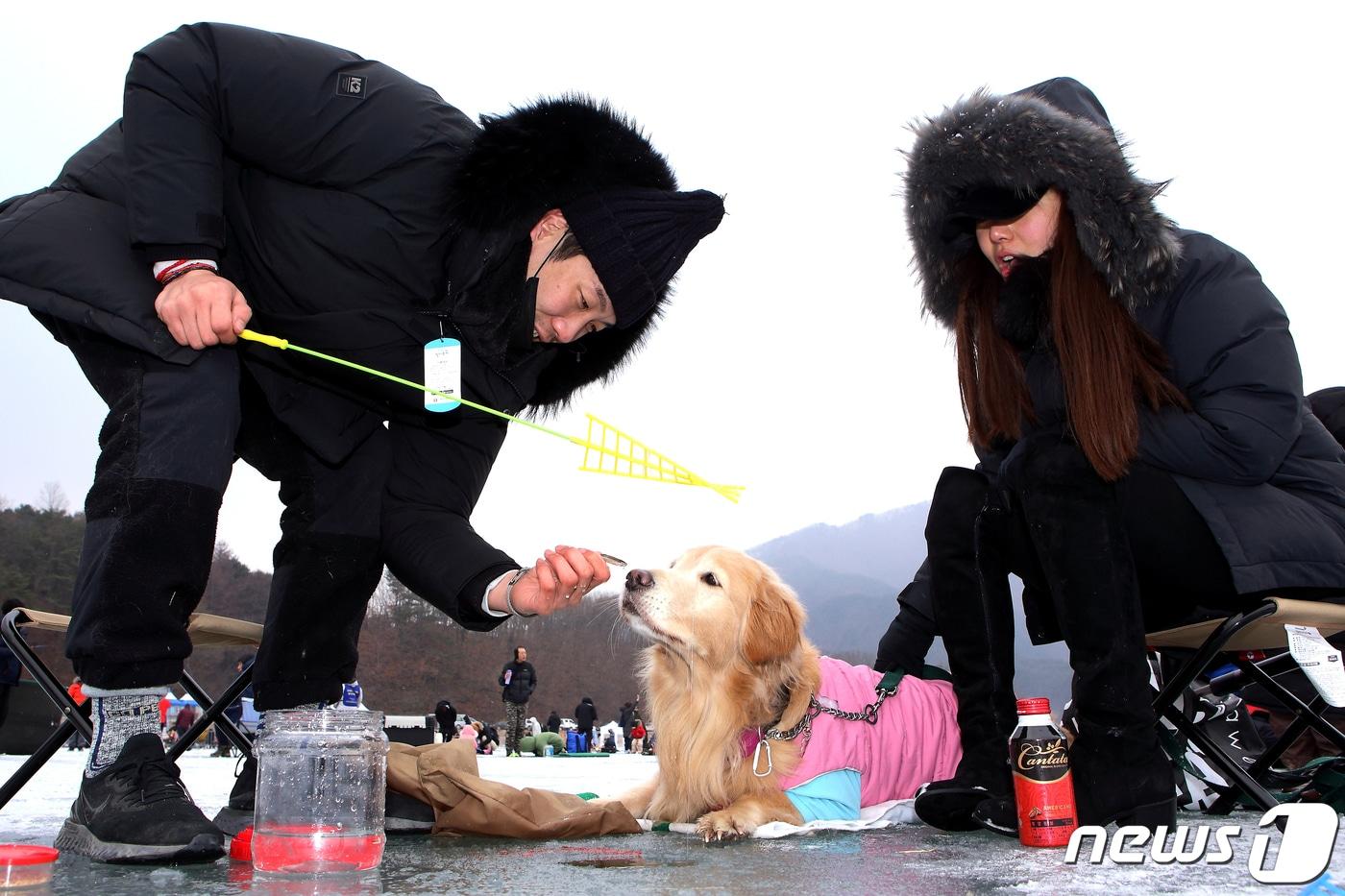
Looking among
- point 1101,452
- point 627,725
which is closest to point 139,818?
point 1101,452

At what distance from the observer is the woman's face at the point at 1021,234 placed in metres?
2.56

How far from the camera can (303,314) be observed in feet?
7.65

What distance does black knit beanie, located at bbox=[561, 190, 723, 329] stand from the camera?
2.43 metres

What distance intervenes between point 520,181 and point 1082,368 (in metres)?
1.46

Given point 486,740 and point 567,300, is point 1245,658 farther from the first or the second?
point 486,740

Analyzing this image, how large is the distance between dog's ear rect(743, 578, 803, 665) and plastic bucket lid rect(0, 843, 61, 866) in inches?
76.9

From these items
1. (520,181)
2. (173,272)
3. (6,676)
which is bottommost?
(6,676)

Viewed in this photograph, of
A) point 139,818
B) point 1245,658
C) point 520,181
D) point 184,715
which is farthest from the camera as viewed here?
point 184,715

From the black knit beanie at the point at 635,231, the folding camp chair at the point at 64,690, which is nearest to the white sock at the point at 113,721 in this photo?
the folding camp chair at the point at 64,690

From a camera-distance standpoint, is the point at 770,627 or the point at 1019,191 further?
the point at 770,627

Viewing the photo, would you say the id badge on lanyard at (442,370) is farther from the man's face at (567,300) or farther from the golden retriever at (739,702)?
the golden retriever at (739,702)

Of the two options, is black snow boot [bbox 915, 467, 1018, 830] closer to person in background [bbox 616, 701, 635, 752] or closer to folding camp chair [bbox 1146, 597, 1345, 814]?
folding camp chair [bbox 1146, 597, 1345, 814]

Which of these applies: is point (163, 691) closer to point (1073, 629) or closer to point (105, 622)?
point (105, 622)

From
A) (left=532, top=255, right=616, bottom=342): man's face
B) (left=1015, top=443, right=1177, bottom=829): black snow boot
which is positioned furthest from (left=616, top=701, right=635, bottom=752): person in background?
(left=1015, top=443, right=1177, bottom=829): black snow boot
